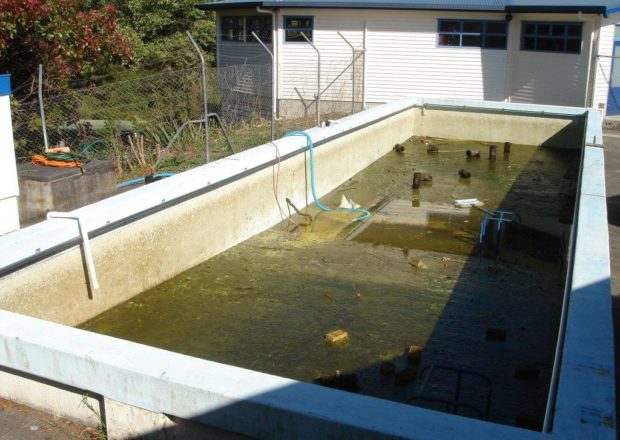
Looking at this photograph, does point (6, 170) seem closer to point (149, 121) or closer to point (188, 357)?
point (188, 357)

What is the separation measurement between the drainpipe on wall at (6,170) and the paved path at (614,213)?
608 cm

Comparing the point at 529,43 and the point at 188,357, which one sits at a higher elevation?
the point at 529,43

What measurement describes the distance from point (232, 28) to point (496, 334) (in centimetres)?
2347

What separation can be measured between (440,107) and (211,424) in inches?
519

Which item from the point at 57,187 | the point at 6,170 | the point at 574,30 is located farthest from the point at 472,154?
the point at 574,30

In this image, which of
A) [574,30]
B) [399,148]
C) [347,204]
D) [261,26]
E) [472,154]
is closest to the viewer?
[347,204]

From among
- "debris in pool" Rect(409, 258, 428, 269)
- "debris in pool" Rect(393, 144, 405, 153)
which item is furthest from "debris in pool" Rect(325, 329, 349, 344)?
"debris in pool" Rect(393, 144, 405, 153)

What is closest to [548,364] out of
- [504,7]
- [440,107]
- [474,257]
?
[474,257]

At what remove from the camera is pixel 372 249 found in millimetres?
8156

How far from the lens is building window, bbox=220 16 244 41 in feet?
88.9

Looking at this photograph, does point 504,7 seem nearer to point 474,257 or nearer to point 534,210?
point 534,210

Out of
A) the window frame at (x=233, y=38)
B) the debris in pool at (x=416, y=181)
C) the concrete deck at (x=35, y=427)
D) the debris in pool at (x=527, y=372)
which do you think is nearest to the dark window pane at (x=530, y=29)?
the window frame at (x=233, y=38)

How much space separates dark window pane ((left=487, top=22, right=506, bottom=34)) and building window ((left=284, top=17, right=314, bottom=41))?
5741mm

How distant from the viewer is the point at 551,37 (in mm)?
22328
